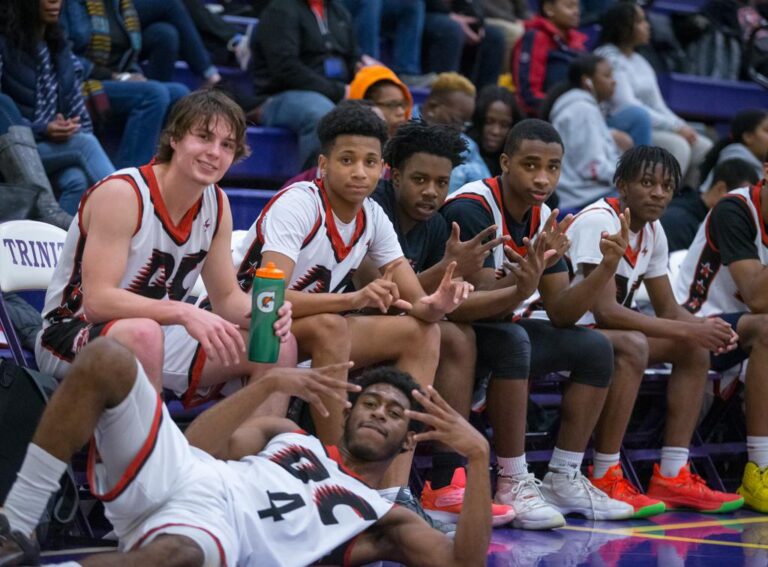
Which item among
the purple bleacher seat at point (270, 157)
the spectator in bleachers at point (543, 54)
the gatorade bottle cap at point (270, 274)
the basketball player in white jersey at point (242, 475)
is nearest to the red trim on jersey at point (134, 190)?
the gatorade bottle cap at point (270, 274)

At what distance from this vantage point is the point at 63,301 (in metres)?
4.37

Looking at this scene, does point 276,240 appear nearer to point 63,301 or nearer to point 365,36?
point 63,301

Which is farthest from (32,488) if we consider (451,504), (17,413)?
(451,504)

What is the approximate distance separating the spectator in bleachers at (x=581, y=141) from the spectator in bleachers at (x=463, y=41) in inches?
44.7

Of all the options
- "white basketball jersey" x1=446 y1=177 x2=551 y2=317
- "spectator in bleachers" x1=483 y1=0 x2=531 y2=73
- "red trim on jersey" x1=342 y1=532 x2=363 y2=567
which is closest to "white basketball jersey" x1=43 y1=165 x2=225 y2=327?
"red trim on jersey" x1=342 y1=532 x2=363 y2=567

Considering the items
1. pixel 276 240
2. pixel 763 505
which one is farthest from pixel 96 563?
pixel 763 505

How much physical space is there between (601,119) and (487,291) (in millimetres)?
3662

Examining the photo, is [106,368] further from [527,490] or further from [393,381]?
[527,490]

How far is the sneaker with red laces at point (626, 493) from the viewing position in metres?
5.71

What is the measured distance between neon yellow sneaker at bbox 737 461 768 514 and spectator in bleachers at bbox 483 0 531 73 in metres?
4.76

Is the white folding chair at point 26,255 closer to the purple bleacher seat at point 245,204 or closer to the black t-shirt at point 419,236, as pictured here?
the black t-shirt at point 419,236

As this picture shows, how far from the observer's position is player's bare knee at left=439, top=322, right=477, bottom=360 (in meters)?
5.15

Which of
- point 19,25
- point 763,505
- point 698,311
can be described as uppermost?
point 19,25

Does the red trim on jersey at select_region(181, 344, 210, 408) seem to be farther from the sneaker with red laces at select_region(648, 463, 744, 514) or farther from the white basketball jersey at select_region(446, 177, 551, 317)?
the sneaker with red laces at select_region(648, 463, 744, 514)
